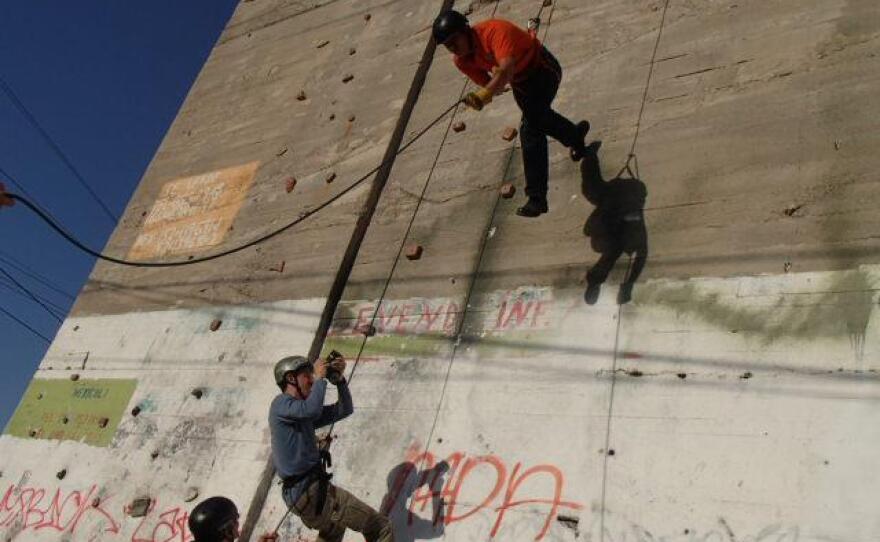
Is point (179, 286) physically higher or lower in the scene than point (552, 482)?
higher

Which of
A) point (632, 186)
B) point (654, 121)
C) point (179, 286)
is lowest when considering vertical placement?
point (179, 286)

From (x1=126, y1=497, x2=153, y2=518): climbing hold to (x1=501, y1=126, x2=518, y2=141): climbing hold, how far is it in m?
4.36

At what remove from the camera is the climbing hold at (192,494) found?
5.75m

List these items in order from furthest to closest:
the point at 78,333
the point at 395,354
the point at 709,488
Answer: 1. the point at 78,333
2. the point at 395,354
3. the point at 709,488

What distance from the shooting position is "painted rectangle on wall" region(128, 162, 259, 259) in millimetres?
8188

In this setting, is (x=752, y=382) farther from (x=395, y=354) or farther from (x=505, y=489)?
(x=395, y=354)

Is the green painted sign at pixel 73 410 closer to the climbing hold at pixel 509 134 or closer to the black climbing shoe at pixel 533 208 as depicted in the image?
the climbing hold at pixel 509 134

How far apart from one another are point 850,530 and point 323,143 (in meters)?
6.15

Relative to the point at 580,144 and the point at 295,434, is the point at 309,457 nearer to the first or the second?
the point at 295,434

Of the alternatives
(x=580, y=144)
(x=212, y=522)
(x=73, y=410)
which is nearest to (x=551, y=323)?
(x=580, y=144)

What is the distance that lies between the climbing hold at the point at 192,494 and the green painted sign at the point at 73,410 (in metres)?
1.54

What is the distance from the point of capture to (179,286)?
775 centimetres

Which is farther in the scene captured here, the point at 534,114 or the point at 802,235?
the point at 534,114

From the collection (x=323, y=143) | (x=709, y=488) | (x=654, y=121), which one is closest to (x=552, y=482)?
(x=709, y=488)
